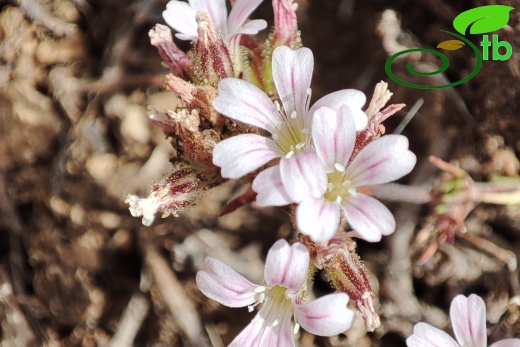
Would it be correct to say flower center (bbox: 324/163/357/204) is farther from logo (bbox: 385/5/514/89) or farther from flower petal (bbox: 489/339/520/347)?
logo (bbox: 385/5/514/89)

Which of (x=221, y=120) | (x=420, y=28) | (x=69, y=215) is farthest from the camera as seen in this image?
(x=69, y=215)

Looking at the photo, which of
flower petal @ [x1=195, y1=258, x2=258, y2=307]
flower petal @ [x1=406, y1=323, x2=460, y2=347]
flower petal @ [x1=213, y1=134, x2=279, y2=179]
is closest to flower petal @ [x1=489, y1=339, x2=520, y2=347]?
flower petal @ [x1=406, y1=323, x2=460, y2=347]

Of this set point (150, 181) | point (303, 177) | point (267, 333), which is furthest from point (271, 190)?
point (150, 181)

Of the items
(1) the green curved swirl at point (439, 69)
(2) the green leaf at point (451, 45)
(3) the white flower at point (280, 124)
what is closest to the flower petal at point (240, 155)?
(3) the white flower at point (280, 124)

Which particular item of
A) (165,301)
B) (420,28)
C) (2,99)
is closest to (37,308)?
(165,301)

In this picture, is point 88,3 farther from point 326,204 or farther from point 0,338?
point 326,204

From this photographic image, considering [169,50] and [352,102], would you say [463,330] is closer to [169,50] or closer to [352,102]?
[352,102]

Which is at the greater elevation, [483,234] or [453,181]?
[453,181]
